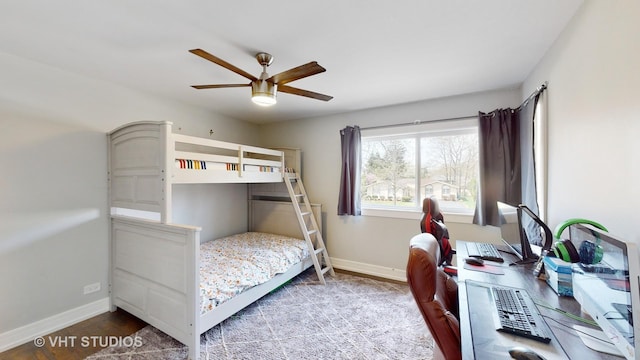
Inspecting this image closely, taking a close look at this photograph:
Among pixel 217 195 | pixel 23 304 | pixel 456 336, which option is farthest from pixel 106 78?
pixel 456 336

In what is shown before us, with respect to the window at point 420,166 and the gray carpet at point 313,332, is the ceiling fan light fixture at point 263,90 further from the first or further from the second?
the gray carpet at point 313,332

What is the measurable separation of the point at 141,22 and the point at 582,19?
2.70 meters

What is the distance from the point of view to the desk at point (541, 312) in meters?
0.87

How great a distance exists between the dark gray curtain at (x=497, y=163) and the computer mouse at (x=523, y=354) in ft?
7.45

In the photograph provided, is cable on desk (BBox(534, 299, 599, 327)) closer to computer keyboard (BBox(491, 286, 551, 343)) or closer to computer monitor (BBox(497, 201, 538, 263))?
computer keyboard (BBox(491, 286, 551, 343))

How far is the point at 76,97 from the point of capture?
2.36 meters

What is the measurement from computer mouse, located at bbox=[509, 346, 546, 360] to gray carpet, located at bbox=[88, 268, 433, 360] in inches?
49.8

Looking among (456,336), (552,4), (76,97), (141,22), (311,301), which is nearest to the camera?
(456,336)

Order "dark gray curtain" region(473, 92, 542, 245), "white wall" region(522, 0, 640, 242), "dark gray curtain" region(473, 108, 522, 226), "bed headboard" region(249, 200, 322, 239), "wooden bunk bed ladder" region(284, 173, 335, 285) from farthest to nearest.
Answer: "bed headboard" region(249, 200, 322, 239)
"wooden bunk bed ladder" region(284, 173, 335, 285)
"dark gray curtain" region(473, 108, 522, 226)
"dark gray curtain" region(473, 92, 542, 245)
"white wall" region(522, 0, 640, 242)

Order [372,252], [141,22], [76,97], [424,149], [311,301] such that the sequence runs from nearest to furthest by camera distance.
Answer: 1. [141,22]
2. [76,97]
3. [311,301]
4. [424,149]
5. [372,252]

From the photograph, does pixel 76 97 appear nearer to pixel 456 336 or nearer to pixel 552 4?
pixel 456 336

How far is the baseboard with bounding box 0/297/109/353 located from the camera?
6.47ft

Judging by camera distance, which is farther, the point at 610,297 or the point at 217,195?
the point at 217,195

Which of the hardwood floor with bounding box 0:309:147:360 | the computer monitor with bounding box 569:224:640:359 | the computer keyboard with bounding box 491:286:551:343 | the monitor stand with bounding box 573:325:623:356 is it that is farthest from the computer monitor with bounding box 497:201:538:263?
the hardwood floor with bounding box 0:309:147:360
